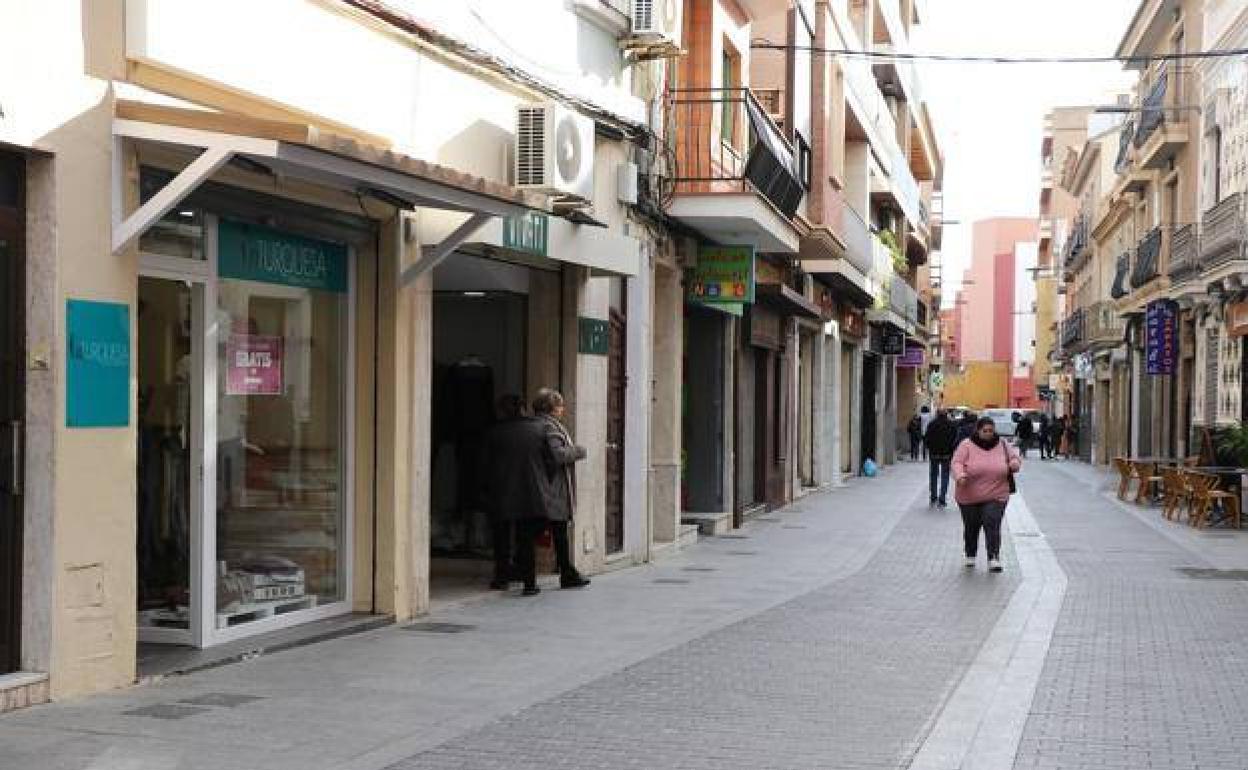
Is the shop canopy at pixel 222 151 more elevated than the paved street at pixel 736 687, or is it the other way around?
the shop canopy at pixel 222 151

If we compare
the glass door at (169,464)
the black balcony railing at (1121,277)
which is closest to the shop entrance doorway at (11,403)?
the glass door at (169,464)

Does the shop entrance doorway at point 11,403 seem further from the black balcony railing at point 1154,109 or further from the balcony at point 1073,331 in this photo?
the balcony at point 1073,331

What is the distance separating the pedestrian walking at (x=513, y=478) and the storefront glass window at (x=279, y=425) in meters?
1.90

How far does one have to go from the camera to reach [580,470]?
13211 millimetres

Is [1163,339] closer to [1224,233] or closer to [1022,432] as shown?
[1224,233]

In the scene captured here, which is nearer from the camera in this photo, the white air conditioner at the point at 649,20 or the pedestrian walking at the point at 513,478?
the pedestrian walking at the point at 513,478

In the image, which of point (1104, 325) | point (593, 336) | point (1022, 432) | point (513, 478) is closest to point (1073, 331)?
point (1022, 432)

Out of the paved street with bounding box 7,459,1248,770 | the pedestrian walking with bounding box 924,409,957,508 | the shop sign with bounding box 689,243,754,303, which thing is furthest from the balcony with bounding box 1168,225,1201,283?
the paved street with bounding box 7,459,1248,770

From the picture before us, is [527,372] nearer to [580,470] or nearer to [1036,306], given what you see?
[580,470]

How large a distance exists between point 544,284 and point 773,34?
9324 mm

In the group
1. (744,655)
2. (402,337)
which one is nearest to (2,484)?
(402,337)

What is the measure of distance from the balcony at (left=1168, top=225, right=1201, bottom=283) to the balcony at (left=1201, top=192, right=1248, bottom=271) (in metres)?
0.71

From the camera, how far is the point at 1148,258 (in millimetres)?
33094

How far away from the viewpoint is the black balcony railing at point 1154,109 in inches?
1223
